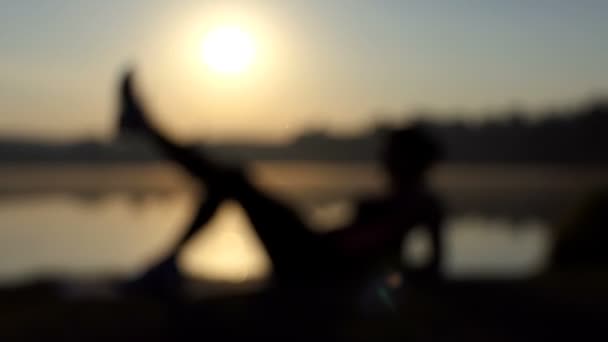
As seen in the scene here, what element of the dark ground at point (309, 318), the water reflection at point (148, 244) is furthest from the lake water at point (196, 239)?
the dark ground at point (309, 318)

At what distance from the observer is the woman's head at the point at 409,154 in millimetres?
3146

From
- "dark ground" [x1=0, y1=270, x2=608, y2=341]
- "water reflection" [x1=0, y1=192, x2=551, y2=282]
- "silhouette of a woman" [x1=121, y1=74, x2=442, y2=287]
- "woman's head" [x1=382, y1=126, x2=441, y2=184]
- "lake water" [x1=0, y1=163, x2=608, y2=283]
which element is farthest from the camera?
"water reflection" [x1=0, y1=192, x2=551, y2=282]

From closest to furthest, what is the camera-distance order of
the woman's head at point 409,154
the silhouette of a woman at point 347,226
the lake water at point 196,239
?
the silhouette of a woman at point 347,226 < the woman's head at point 409,154 < the lake water at point 196,239

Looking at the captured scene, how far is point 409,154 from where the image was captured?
315cm

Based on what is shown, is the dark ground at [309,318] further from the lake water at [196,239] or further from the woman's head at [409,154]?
the woman's head at [409,154]

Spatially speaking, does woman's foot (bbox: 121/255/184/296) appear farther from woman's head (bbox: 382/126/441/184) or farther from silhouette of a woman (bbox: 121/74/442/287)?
woman's head (bbox: 382/126/441/184)

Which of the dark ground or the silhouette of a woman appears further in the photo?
the silhouette of a woman

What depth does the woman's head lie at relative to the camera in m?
3.15

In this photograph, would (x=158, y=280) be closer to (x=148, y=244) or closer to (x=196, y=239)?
(x=196, y=239)

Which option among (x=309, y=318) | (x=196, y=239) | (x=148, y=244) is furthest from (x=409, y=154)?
(x=148, y=244)

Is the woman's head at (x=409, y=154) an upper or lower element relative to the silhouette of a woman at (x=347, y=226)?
upper

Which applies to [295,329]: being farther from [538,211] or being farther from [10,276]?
[538,211]

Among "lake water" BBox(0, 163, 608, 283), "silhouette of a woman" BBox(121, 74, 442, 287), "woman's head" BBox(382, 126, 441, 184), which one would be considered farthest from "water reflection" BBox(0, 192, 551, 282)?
"woman's head" BBox(382, 126, 441, 184)

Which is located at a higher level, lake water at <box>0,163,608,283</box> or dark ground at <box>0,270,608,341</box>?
dark ground at <box>0,270,608,341</box>
